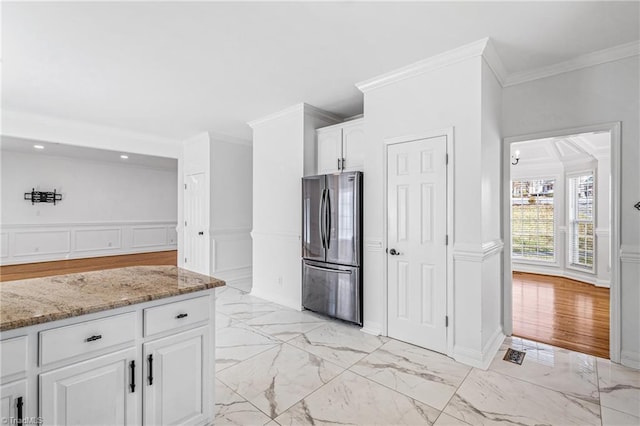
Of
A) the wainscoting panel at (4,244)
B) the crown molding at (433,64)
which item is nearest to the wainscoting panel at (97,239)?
the wainscoting panel at (4,244)

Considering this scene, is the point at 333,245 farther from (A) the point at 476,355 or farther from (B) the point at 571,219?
(B) the point at 571,219

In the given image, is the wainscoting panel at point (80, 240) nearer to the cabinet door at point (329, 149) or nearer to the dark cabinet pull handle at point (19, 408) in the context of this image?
the cabinet door at point (329, 149)

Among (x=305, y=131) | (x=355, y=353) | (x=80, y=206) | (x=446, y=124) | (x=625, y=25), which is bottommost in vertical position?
(x=355, y=353)

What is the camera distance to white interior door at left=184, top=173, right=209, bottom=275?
5.80 m

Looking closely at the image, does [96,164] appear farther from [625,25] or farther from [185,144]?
[625,25]

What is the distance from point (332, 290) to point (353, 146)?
5.82 ft

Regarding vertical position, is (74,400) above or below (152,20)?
below

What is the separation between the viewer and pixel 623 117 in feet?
8.95

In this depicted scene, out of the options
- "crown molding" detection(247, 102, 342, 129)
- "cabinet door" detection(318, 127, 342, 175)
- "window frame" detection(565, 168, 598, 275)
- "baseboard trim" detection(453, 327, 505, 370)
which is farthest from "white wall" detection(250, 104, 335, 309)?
"window frame" detection(565, 168, 598, 275)

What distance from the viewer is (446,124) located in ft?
9.43

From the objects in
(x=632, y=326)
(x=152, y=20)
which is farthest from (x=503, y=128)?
(x=152, y=20)

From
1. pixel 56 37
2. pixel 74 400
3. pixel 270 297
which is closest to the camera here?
pixel 74 400

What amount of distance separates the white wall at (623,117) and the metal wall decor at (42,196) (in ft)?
32.6

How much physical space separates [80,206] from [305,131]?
288 inches
